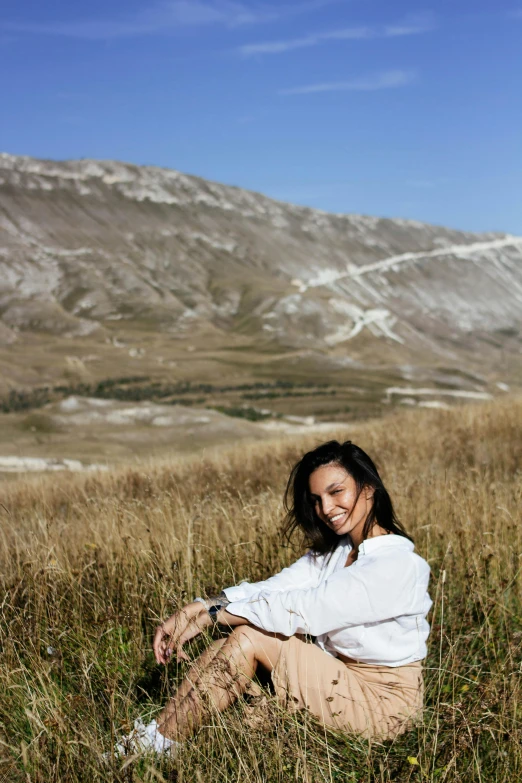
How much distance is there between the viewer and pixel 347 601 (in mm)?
3211

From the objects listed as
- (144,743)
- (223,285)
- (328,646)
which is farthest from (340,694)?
(223,285)

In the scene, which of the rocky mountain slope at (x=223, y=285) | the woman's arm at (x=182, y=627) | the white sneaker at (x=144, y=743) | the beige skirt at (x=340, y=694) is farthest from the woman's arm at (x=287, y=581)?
the rocky mountain slope at (x=223, y=285)

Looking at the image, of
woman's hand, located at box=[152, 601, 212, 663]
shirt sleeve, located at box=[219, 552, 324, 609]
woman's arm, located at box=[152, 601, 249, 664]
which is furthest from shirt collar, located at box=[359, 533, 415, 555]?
woman's hand, located at box=[152, 601, 212, 663]

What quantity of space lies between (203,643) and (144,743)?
3.40 ft

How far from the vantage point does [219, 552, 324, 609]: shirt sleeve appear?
3484mm

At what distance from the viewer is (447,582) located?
4.83 meters

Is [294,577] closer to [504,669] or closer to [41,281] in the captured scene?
[504,669]

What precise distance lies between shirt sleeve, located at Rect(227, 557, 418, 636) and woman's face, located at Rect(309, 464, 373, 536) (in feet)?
1.22

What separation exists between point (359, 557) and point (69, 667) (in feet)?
4.86

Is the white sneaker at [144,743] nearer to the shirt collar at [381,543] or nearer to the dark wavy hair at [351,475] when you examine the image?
the shirt collar at [381,543]

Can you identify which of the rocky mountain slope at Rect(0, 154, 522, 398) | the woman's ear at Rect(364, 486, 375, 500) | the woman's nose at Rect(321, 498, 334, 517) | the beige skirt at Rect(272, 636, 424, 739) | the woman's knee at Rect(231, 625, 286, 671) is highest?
the rocky mountain slope at Rect(0, 154, 522, 398)

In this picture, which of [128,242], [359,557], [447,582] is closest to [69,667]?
[359,557]

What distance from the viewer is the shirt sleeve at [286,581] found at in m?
3.48

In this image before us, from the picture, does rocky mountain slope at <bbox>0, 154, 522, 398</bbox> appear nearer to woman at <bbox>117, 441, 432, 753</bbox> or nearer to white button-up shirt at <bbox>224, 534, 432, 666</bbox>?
woman at <bbox>117, 441, 432, 753</bbox>
